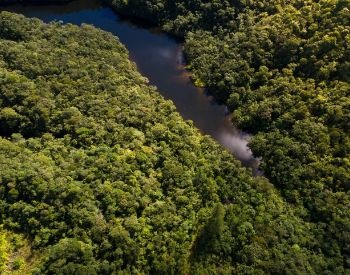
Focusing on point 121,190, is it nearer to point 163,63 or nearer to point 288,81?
point 163,63

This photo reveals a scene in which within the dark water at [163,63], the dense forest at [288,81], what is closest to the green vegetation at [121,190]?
the dense forest at [288,81]

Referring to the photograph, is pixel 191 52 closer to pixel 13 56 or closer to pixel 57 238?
pixel 13 56

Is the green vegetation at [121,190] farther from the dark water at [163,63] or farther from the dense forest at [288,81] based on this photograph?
the dark water at [163,63]

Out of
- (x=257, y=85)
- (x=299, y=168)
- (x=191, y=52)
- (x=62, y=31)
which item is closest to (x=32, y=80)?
(x=62, y=31)

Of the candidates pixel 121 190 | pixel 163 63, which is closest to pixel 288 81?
pixel 163 63

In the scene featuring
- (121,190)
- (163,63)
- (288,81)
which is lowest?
(121,190)

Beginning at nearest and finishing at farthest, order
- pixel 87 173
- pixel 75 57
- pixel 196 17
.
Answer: pixel 87 173
pixel 75 57
pixel 196 17
